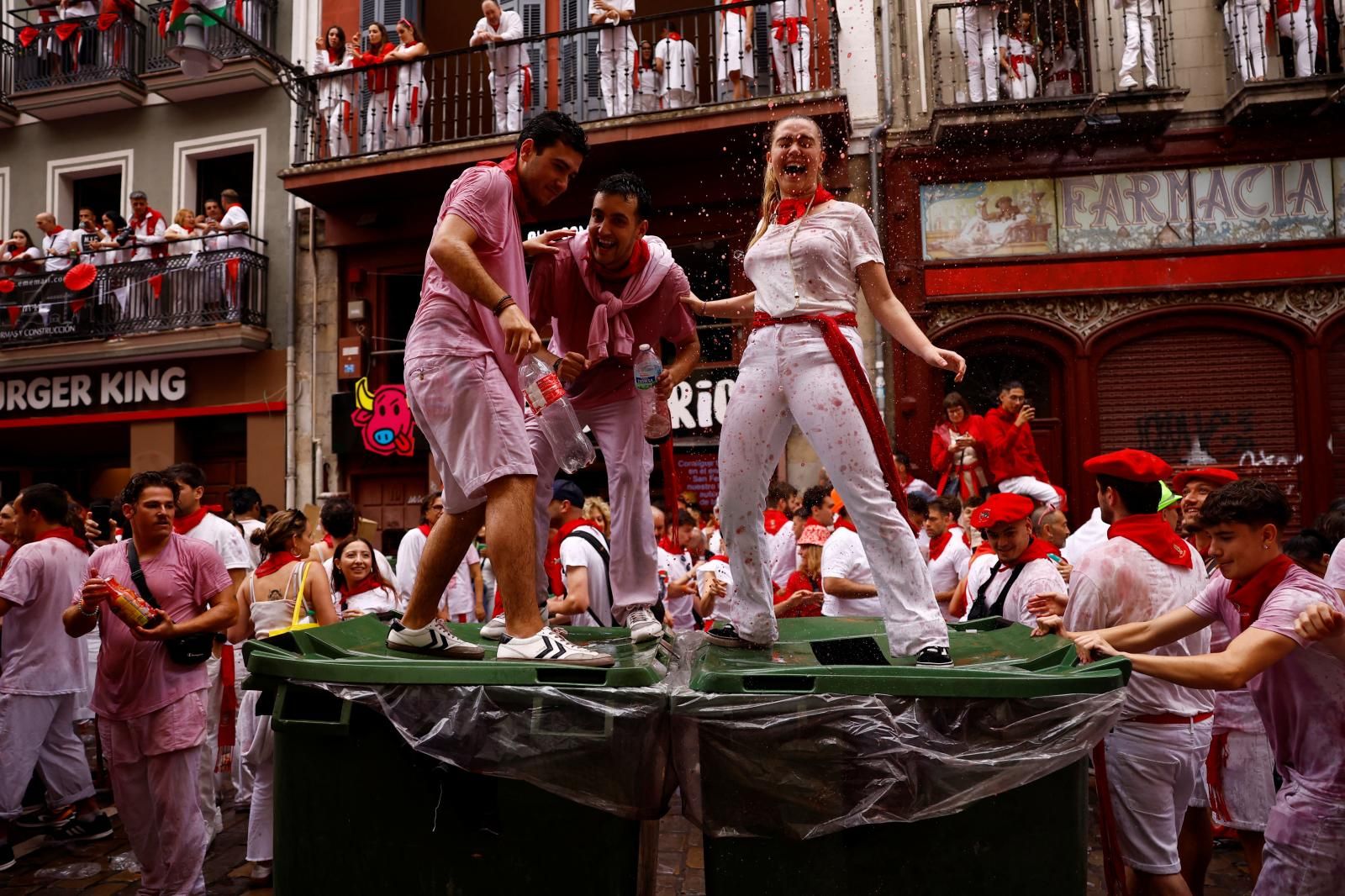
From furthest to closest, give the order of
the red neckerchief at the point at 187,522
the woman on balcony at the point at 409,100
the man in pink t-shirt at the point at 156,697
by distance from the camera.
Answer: the woman on balcony at the point at 409,100 < the red neckerchief at the point at 187,522 < the man in pink t-shirt at the point at 156,697

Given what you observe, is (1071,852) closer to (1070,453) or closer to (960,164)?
(1070,453)

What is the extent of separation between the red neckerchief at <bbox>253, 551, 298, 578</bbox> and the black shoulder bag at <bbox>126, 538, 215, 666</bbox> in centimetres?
111

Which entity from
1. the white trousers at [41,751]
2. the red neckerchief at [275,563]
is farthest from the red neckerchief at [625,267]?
the white trousers at [41,751]

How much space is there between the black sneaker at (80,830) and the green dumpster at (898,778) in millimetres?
5270

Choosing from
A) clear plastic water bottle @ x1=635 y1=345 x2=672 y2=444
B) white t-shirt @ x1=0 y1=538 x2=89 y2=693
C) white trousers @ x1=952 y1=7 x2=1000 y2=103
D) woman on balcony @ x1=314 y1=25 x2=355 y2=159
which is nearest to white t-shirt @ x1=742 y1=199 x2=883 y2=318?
clear plastic water bottle @ x1=635 y1=345 x2=672 y2=444

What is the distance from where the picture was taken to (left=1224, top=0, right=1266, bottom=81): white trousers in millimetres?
12680

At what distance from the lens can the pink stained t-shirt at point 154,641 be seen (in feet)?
15.3

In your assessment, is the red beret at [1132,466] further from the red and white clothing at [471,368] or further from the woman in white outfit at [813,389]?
the red and white clothing at [471,368]

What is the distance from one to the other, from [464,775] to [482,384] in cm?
130

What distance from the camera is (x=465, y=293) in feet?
11.2

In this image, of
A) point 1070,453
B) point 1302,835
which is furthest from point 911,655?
point 1070,453

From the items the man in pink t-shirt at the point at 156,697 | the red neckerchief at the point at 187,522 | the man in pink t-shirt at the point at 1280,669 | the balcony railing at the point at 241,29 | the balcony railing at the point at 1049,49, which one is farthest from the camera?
the balcony railing at the point at 241,29

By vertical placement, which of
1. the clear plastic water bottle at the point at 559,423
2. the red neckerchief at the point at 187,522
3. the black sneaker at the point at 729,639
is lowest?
the black sneaker at the point at 729,639

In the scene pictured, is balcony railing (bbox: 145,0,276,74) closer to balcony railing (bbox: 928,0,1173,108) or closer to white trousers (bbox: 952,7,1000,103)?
balcony railing (bbox: 928,0,1173,108)
